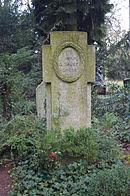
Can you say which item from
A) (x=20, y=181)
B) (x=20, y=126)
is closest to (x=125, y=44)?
(x=20, y=126)

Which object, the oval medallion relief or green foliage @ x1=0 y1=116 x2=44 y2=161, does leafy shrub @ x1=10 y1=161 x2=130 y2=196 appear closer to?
green foliage @ x1=0 y1=116 x2=44 y2=161

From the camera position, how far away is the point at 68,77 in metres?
3.47

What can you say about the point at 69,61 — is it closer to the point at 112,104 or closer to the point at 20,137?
the point at 20,137

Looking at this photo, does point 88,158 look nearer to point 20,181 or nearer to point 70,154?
point 70,154

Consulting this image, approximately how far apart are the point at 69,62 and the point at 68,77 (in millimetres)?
249

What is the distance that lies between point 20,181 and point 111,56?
8591 millimetres

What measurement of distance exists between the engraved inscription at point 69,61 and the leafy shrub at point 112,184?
189cm

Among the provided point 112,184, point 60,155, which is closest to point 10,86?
point 60,155

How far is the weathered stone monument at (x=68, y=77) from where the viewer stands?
3443 mm

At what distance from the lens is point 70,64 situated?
11.5 ft

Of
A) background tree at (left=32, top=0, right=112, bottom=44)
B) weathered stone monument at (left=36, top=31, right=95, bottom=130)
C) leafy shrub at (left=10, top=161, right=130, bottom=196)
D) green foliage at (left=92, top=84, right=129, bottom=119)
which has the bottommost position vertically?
leafy shrub at (left=10, top=161, right=130, bottom=196)

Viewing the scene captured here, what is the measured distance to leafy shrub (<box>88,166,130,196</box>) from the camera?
6.08ft

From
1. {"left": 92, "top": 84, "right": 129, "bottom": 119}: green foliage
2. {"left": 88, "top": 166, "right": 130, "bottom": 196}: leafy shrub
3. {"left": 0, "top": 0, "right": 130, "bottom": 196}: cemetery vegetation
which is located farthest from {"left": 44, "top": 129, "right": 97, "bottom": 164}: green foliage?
{"left": 92, "top": 84, "right": 129, "bottom": 119}: green foliage

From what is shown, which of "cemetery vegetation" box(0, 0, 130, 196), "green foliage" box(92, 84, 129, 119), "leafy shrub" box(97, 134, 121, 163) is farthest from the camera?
"green foliage" box(92, 84, 129, 119)
